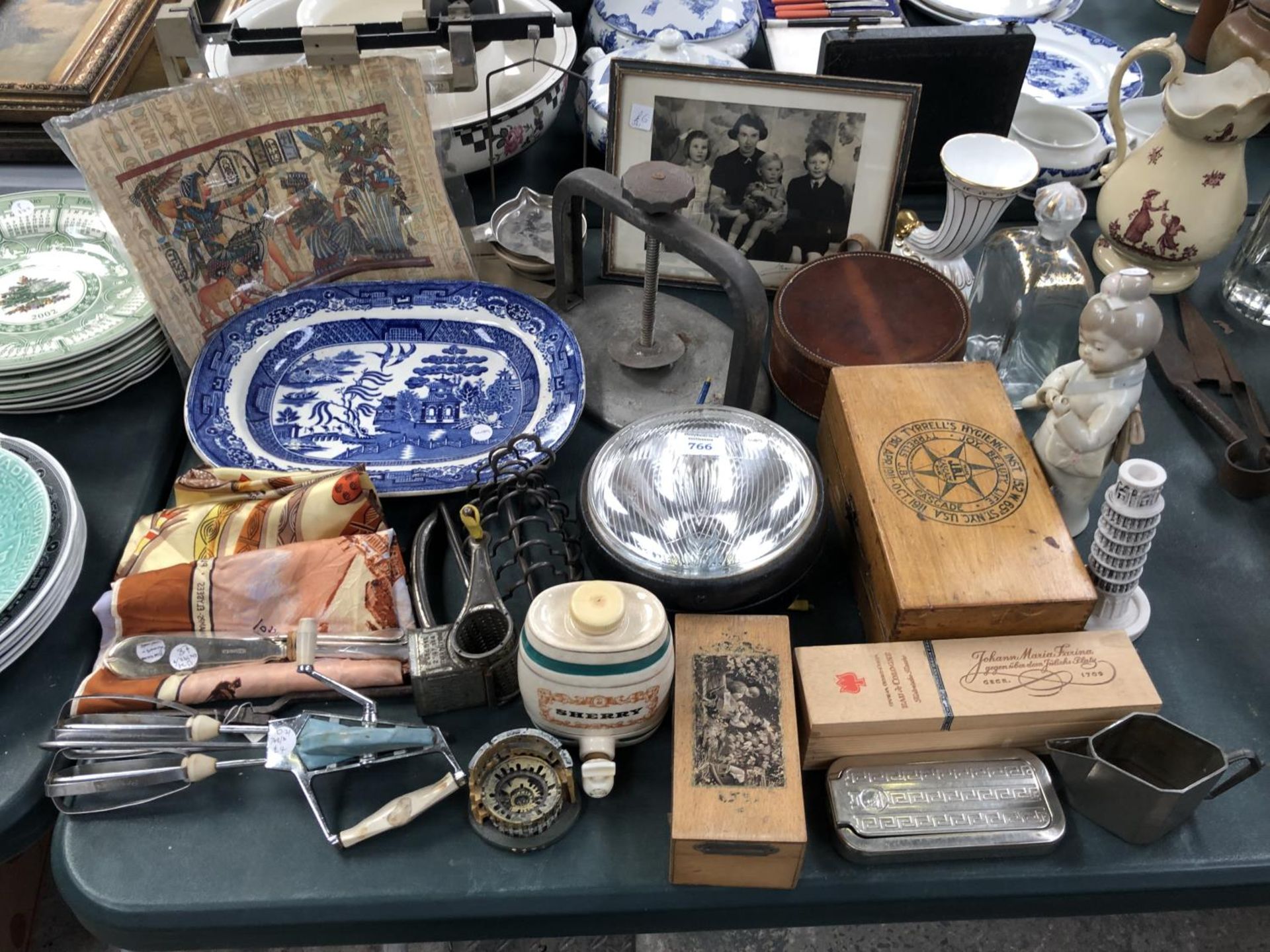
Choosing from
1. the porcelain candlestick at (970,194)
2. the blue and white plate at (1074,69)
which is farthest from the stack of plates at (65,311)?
the blue and white plate at (1074,69)

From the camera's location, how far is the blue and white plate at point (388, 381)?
102 centimetres

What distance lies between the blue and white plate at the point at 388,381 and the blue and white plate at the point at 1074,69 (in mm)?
820

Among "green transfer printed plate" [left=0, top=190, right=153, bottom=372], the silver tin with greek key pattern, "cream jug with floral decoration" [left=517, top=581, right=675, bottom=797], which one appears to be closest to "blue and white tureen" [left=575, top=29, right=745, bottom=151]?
"green transfer printed plate" [left=0, top=190, right=153, bottom=372]

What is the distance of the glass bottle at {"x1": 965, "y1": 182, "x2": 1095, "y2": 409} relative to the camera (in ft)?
3.37

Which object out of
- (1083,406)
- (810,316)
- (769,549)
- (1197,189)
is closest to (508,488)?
(769,549)

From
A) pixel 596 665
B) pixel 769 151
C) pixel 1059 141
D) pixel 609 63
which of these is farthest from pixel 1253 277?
pixel 596 665

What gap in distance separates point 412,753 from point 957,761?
440 mm

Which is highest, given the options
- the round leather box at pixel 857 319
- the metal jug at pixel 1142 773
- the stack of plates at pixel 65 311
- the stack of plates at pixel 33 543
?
the round leather box at pixel 857 319

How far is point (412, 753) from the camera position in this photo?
2.68 feet

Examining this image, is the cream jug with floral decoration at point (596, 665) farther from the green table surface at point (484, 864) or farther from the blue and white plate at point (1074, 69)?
the blue and white plate at point (1074, 69)

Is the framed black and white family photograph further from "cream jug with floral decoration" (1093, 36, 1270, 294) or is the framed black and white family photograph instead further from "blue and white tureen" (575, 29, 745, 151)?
"cream jug with floral decoration" (1093, 36, 1270, 294)

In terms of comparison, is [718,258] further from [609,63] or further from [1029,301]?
[609,63]

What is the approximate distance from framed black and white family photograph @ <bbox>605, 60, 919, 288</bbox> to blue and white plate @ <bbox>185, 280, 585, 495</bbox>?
0.19 m

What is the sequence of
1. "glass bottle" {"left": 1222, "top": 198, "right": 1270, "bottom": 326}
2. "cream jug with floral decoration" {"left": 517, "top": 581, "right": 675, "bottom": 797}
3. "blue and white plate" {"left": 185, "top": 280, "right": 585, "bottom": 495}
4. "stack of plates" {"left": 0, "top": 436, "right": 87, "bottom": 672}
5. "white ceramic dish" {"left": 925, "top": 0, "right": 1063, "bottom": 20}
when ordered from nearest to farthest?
"cream jug with floral decoration" {"left": 517, "top": 581, "right": 675, "bottom": 797}, "stack of plates" {"left": 0, "top": 436, "right": 87, "bottom": 672}, "blue and white plate" {"left": 185, "top": 280, "right": 585, "bottom": 495}, "glass bottle" {"left": 1222, "top": 198, "right": 1270, "bottom": 326}, "white ceramic dish" {"left": 925, "top": 0, "right": 1063, "bottom": 20}
